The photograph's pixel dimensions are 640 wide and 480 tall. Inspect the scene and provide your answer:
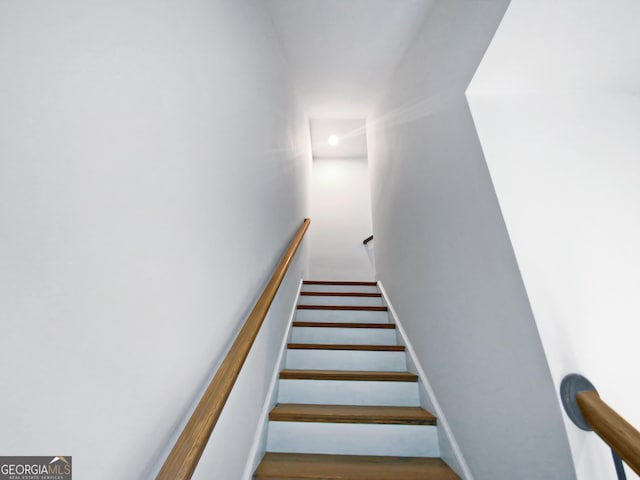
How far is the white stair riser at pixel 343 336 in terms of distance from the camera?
2582 mm

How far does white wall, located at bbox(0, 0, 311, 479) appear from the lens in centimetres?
45

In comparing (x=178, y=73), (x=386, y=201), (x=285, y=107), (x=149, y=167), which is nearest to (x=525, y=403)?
(x=149, y=167)

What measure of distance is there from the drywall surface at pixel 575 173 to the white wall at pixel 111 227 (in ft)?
3.60

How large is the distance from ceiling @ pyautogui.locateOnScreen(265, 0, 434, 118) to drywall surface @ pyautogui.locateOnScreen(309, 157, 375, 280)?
2.11m

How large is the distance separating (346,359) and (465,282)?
1.21 meters

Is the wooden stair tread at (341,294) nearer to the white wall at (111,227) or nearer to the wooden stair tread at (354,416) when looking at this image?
the wooden stair tread at (354,416)

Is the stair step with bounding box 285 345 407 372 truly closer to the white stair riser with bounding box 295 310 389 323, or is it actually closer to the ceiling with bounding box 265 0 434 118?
the white stair riser with bounding box 295 310 389 323

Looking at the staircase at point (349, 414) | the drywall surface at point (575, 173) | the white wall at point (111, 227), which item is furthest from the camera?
the staircase at point (349, 414)

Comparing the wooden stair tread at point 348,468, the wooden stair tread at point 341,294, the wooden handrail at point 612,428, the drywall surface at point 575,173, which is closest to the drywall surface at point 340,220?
the wooden stair tread at point 341,294

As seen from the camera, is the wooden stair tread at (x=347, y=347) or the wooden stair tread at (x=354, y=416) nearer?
the wooden stair tread at (x=354, y=416)

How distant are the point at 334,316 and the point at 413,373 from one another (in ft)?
3.20

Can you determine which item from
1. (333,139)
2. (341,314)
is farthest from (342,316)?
(333,139)

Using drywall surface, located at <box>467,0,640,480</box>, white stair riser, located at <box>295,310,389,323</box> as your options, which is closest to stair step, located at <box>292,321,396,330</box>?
white stair riser, located at <box>295,310,389,323</box>

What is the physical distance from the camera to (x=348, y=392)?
1.98m
